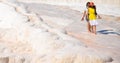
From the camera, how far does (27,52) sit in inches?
302

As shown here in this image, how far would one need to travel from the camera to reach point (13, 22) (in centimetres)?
973

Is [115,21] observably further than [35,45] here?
Yes

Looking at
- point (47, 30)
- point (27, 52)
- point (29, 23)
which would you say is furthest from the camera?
point (29, 23)

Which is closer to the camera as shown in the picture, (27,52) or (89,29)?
(27,52)

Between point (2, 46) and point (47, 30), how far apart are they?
4.75ft

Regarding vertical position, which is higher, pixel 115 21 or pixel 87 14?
pixel 87 14

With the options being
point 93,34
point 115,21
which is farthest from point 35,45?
point 115,21

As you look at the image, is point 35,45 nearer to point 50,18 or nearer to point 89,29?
point 89,29

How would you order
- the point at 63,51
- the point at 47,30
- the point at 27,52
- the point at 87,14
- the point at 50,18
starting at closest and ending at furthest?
the point at 63,51 → the point at 27,52 → the point at 47,30 → the point at 87,14 → the point at 50,18

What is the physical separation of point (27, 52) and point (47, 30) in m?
1.40

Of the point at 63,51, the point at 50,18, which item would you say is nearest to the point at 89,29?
the point at 50,18

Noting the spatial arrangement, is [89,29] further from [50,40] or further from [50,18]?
[50,40]

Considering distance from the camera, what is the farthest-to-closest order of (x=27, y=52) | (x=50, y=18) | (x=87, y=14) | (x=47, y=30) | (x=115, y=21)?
(x=115, y=21) < (x=50, y=18) < (x=87, y=14) < (x=47, y=30) < (x=27, y=52)

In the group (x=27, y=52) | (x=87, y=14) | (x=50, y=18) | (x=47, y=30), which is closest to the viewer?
(x=27, y=52)
